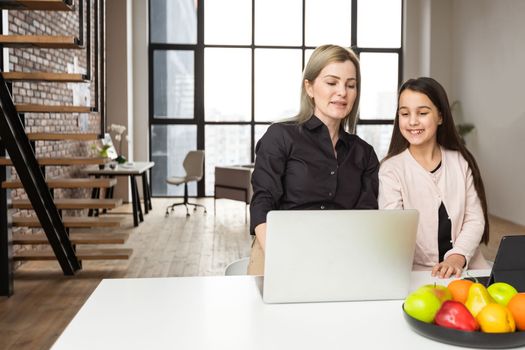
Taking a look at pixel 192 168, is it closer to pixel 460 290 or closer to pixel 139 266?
pixel 139 266

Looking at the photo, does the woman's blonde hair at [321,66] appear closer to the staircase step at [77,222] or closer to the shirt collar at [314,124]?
the shirt collar at [314,124]

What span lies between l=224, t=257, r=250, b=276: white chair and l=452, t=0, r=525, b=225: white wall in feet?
22.2

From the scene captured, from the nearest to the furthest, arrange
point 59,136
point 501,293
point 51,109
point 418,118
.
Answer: point 501,293 → point 418,118 → point 51,109 → point 59,136

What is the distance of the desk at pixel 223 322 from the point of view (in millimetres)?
1342

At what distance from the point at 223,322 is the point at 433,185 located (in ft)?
3.82

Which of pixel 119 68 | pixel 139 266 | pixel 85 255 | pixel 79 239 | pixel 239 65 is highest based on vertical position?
pixel 239 65

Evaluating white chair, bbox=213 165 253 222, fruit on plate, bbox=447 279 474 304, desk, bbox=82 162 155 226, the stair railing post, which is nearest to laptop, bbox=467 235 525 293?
fruit on plate, bbox=447 279 474 304

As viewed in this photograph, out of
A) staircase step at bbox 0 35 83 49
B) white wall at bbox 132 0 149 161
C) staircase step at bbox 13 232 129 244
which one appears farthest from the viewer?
white wall at bbox 132 0 149 161

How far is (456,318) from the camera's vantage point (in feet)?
4.39

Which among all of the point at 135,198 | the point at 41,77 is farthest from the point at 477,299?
the point at 135,198

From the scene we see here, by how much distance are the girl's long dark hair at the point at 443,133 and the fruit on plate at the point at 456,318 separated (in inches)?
40.5

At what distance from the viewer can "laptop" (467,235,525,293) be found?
1.60 meters

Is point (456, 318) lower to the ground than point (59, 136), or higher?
lower

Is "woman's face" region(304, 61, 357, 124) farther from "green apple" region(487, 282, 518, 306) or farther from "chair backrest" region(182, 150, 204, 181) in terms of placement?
"chair backrest" region(182, 150, 204, 181)
